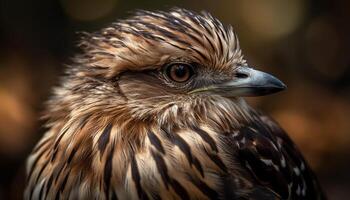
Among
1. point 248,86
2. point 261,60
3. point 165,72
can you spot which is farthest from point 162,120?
point 261,60

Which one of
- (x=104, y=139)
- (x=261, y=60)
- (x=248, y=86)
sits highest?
(x=248, y=86)

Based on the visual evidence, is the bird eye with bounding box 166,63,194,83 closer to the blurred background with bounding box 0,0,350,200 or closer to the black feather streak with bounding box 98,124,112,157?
the black feather streak with bounding box 98,124,112,157

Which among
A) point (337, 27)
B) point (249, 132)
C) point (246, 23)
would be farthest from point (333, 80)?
point (249, 132)

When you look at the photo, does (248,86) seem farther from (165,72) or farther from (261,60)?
(261,60)

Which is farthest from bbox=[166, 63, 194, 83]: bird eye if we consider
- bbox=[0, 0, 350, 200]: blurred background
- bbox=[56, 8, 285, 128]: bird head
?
bbox=[0, 0, 350, 200]: blurred background

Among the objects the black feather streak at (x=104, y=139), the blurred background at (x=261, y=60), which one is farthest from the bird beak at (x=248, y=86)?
the blurred background at (x=261, y=60)

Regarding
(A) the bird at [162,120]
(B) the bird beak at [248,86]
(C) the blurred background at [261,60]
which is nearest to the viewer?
(A) the bird at [162,120]

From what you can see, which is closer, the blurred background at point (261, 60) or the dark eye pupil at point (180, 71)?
the dark eye pupil at point (180, 71)

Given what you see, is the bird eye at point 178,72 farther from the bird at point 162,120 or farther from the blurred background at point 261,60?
the blurred background at point 261,60
